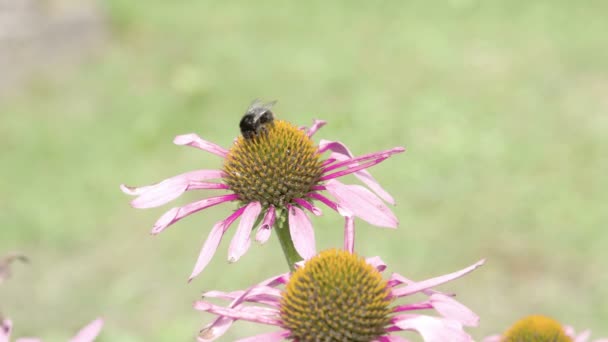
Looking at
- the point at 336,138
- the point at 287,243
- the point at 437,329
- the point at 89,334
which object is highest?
the point at 336,138

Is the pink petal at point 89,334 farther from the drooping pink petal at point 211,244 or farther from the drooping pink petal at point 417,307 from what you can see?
the drooping pink petal at point 417,307

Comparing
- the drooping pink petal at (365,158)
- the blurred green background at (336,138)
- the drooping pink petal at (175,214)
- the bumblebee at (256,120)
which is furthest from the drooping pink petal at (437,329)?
the blurred green background at (336,138)

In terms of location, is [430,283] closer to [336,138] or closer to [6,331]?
[6,331]

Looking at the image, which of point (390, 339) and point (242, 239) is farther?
point (242, 239)

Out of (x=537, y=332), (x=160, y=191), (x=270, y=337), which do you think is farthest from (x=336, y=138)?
(x=270, y=337)

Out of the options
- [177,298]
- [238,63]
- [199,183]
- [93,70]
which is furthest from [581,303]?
[93,70]

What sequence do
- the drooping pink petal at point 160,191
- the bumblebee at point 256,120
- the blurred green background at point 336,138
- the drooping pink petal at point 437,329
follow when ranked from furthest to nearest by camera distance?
the blurred green background at point 336,138 → the bumblebee at point 256,120 → the drooping pink petal at point 160,191 → the drooping pink petal at point 437,329
